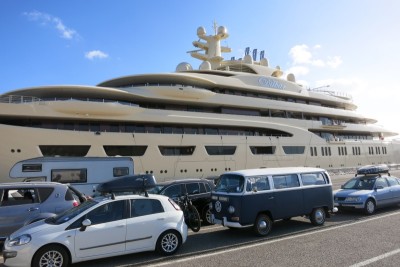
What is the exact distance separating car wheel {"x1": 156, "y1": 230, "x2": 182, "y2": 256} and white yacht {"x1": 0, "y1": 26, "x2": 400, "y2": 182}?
15152 millimetres

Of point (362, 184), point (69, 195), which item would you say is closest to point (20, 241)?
point (69, 195)

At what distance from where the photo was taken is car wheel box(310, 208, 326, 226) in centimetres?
927

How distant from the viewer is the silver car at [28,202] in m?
7.55

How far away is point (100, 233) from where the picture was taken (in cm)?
608

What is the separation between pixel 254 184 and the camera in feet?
27.6

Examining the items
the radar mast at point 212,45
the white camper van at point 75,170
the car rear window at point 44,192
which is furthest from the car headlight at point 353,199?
the radar mast at point 212,45

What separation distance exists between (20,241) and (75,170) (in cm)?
1034

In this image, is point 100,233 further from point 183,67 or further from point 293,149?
point 183,67

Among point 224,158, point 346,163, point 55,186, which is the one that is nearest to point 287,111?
point 346,163

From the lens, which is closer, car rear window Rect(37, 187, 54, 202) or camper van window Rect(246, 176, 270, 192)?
car rear window Rect(37, 187, 54, 202)

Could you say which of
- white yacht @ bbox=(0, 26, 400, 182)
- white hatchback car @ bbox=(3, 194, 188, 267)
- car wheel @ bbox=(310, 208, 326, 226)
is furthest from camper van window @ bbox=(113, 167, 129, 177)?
car wheel @ bbox=(310, 208, 326, 226)

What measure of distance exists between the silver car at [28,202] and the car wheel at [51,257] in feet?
7.54

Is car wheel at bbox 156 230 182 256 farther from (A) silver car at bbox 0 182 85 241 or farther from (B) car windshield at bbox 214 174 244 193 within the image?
(A) silver car at bbox 0 182 85 241

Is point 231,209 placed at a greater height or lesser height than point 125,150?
lesser
